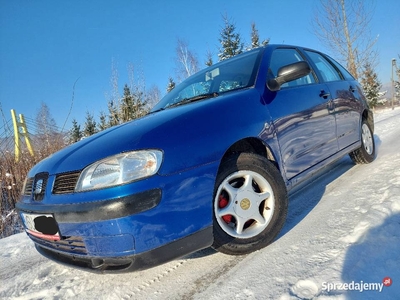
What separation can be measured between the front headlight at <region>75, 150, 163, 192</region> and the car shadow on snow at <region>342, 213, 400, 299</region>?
110cm

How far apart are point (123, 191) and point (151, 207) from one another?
0.16 meters

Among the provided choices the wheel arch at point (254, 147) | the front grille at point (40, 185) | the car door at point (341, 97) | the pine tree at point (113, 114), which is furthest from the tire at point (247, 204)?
the pine tree at point (113, 114)

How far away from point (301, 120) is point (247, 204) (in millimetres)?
983

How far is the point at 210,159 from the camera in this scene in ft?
5.06

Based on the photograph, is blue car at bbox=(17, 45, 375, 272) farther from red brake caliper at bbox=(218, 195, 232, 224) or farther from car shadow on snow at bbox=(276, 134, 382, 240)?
car shadow on snow at bbox=(276, 134, 382, 240)

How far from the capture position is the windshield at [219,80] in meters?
2.21

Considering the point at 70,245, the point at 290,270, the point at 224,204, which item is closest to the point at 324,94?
the point at 224,204

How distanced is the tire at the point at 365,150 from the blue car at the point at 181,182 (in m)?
1.67

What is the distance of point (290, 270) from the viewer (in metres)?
1.46

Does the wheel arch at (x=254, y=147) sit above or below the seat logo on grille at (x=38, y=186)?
below

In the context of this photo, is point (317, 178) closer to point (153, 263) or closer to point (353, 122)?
point (353, 122)

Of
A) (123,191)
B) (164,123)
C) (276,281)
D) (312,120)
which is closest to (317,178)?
(312,120)

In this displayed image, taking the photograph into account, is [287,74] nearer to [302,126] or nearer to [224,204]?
[302,126]

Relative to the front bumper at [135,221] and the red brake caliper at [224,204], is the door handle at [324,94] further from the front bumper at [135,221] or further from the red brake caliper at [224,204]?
the front bumper at [135,221]
